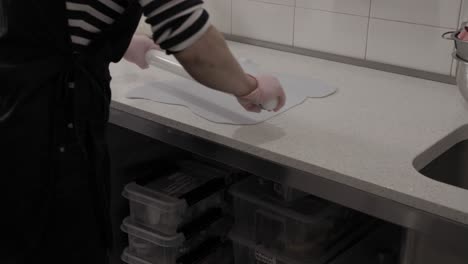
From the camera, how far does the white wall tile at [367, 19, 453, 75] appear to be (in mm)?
1502

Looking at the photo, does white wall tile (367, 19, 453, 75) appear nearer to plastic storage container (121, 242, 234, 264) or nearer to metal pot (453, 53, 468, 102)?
metal pot (453, 53, 468, 102)

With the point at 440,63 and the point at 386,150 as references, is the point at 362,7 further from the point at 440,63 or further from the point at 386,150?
the point at 386,150

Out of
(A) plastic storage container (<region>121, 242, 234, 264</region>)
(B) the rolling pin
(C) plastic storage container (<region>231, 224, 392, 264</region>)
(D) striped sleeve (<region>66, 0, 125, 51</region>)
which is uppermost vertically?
(D) striped sleeve (<region>66, 0, 125, 51</region>)

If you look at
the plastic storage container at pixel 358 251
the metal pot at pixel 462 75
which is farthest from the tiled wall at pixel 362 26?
the plastic storage container at pixel 358 251

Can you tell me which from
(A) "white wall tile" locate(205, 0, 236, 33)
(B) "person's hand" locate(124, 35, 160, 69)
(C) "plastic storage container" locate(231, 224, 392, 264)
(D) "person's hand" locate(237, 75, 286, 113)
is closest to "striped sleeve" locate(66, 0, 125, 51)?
(D) "person's hand" locate(237, 75, 286, 113)

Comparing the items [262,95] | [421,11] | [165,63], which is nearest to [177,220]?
[165,63]

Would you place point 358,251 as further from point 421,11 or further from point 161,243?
point 421,11

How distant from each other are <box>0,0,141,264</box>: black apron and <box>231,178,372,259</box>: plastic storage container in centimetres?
42

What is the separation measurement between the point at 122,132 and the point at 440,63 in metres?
0.81

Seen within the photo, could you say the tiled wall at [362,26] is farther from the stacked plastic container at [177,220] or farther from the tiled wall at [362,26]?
the stacked plastic container at [177,220]

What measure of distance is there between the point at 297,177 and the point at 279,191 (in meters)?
0.33

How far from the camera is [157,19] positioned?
0.94 metres

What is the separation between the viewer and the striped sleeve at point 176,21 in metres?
0.94

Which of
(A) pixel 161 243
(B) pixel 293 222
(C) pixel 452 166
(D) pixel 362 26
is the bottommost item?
(A) pixel 161 243
